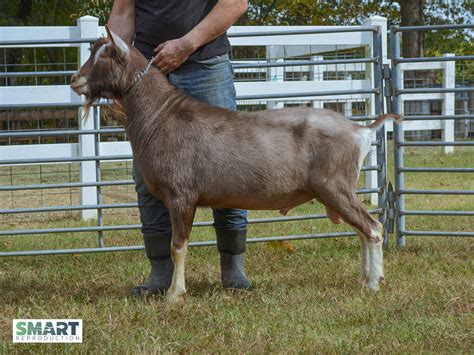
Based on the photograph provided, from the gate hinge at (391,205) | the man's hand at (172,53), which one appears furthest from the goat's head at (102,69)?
the gate hinge at (391,205)

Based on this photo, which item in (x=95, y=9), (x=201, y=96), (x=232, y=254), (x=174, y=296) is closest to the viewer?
(x=174, y=296)

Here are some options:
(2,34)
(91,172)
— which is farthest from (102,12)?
(91,172)

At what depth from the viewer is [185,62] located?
17.7ft

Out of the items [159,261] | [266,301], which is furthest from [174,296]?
[266,301]

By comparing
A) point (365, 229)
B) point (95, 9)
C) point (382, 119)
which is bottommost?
point (365, 229)

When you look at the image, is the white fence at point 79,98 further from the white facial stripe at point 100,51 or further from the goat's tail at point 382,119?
the white facial stripe at point 100,51

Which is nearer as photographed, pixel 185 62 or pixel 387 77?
pixel 185 62

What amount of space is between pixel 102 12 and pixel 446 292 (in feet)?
53.2

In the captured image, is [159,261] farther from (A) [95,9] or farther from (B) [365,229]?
(A) [95,9]

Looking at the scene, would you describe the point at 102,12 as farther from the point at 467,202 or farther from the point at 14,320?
the point at 14,320

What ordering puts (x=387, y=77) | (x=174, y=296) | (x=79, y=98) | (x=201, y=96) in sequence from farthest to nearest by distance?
(x=79, y=98)
(x=387, y=77)
(x=201, y=96)
(x=174, y=296)

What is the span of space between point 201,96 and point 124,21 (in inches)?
27.7

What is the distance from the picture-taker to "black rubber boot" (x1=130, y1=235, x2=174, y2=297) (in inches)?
218

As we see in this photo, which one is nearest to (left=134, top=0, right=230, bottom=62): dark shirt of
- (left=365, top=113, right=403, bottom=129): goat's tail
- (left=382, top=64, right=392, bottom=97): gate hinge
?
(left=365, top=113, right=403, bottom=129): goat's tail
